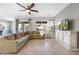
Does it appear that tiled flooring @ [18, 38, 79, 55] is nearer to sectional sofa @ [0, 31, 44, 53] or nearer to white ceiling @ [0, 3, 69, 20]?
sectional sofa @ [0, 31, 44, 53]

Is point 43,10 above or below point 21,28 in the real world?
above

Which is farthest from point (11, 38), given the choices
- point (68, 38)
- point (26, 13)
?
point (68, 38)

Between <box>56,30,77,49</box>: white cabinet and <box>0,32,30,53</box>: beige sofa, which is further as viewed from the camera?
<box>56,30,77,49</box>: white cabinet

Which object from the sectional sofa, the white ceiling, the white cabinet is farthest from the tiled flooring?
the white ceiling

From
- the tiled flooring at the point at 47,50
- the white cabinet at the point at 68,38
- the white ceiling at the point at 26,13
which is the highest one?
the white ceiling at the point at 26,13

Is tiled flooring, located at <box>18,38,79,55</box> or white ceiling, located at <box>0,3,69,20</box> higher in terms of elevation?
white ceiling, located at <box>0,3,69,20</box>

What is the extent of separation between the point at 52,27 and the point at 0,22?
1.26m

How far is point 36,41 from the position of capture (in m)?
3.83

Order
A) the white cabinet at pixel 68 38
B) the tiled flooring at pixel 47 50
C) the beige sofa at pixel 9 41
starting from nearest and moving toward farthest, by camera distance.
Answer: the tiled flooring at pixel 47 50 → the beige sofa at pixel 9 41 → the white cabinet at pixel 68 38

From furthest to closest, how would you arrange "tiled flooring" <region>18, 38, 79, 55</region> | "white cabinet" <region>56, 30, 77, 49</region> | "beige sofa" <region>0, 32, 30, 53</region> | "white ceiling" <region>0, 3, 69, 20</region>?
"white cabinet" <region>56, 30, 77, 49</region> → "beige sofa" <region>0, 32, 30, 53</region> → "tiled flooring" <region>18, 38, 79, 55</region> → "white ceiling" <region>0, 3, 69, 20</region>

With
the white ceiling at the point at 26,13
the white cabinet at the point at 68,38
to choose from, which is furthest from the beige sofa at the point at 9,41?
the white cabinet at the point at 68,38

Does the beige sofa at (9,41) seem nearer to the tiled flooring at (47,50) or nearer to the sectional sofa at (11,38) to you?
the sectional sofa at (11,38)
